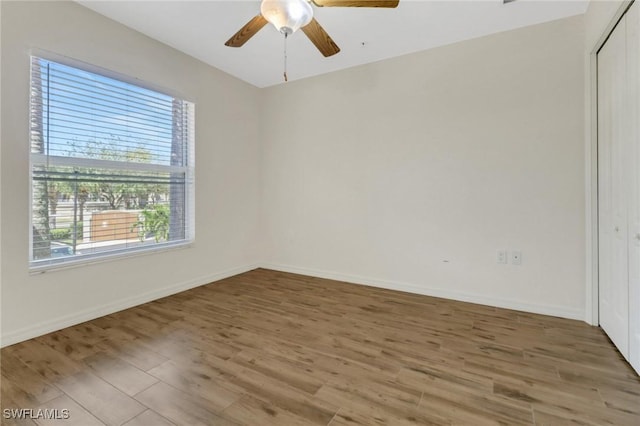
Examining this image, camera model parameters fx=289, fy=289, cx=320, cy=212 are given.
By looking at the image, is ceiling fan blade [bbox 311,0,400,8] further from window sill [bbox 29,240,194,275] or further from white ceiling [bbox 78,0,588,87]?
window sill [bbox 29,240,194,275]

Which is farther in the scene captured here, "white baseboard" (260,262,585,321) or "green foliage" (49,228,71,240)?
"white baseboard" (260,262,585,321)

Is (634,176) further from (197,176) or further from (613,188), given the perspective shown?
(197,176)

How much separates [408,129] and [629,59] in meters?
1.66

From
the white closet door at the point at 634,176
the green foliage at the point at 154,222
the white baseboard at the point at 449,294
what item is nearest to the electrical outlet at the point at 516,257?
the white baseboard at the point at 449,294

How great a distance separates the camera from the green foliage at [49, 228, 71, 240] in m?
2.26

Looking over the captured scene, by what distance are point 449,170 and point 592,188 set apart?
1.09 metres

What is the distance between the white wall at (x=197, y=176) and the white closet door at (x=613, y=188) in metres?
3.64

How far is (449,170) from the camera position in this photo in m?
2.95

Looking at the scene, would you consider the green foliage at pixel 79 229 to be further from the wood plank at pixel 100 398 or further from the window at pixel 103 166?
the wood plank at pixel 100 398

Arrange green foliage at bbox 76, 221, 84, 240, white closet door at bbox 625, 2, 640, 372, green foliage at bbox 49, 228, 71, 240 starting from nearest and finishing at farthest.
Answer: white closet door at bbox 625, 2, 640, 372 < green foliage at bbox 49, 228, 71, 240 < green foliage at bbox 76, 221, 84, 240

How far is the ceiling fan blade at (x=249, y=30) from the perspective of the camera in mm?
2020

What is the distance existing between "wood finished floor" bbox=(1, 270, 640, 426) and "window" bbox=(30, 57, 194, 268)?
0.75 m

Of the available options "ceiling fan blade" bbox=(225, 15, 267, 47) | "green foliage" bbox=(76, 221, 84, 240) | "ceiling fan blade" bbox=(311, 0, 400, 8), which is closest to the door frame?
"ceiling fan blade" bbox=(311, 0, 400, 8)

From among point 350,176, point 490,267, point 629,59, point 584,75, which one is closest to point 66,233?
point 350,176
